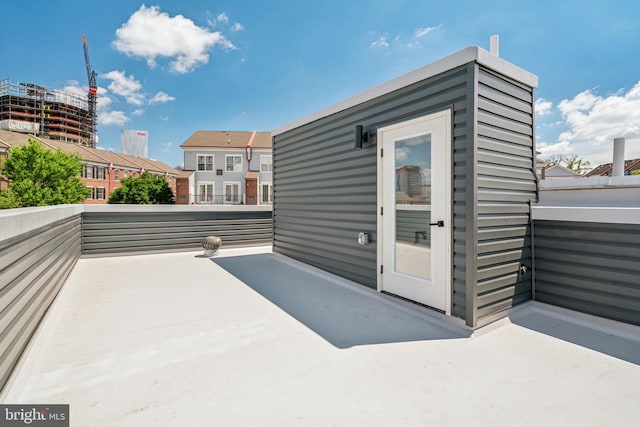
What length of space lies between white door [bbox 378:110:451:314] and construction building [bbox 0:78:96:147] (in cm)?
7938

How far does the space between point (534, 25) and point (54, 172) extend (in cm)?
2296

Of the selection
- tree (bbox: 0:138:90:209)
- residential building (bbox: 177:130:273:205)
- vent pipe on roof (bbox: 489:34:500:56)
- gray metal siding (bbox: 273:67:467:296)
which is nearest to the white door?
gray metal siding (bbox: 273:67:467:296)

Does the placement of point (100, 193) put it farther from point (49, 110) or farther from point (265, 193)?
point (49, 110)

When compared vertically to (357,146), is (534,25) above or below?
above

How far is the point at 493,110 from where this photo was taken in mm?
2713

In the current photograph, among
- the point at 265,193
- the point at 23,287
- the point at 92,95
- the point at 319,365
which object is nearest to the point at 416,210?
the point at 319,365

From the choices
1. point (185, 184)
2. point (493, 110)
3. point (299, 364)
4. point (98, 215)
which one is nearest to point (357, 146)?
point (493, 110)

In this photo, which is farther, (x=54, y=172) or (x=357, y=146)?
(x=54, y=172)

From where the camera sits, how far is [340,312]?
300 centimetres

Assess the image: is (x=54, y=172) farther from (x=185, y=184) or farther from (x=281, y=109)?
(x=281, y=109)

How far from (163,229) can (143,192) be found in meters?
9.27

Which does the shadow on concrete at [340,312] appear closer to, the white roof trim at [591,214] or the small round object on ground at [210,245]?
the white roof trim at [591,214]

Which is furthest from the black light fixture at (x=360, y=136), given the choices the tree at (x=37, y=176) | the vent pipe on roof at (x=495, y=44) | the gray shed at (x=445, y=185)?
the tree at (x=37, y=176)

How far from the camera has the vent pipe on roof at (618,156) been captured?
4539mm
